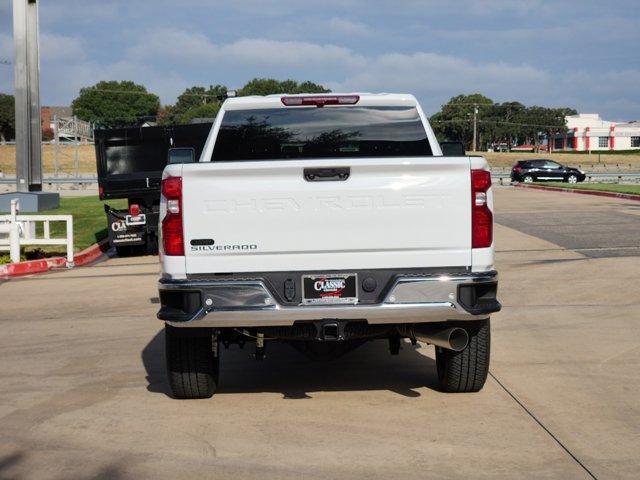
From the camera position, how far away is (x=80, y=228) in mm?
23859

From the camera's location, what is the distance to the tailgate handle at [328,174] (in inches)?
243

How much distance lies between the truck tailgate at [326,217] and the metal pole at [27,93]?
24333mm

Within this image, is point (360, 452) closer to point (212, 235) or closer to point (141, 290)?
point (212, 235)

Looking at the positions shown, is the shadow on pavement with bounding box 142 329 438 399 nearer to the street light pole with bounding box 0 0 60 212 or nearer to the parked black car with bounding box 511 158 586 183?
the street light pole with bounding box 0 0 60 212

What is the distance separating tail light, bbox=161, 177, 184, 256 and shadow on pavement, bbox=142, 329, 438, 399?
1.59 metres

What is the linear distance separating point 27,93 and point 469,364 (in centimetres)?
2468

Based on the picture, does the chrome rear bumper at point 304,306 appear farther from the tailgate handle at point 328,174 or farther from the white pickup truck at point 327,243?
the tailgate handle at point 328,174

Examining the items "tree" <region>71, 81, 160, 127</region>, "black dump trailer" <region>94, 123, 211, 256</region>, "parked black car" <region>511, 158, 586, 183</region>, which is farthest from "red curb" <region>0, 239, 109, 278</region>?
"tree" <region>71, 81, 160, 127</region>

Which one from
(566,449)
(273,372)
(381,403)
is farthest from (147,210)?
(566,449)

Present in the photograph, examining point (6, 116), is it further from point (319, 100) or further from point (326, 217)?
point (326, 217)

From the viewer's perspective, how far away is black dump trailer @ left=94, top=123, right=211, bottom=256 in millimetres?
18328

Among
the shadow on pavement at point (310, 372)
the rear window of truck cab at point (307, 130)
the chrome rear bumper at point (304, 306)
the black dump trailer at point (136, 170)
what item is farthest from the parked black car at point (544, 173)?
→ the chrome rear bumper at point (304, 306)

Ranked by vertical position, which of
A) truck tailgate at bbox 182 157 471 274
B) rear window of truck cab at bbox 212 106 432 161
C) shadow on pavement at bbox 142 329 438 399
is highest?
rear window of truck cab at bbox 212 106 432 161

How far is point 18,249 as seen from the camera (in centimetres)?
1673
